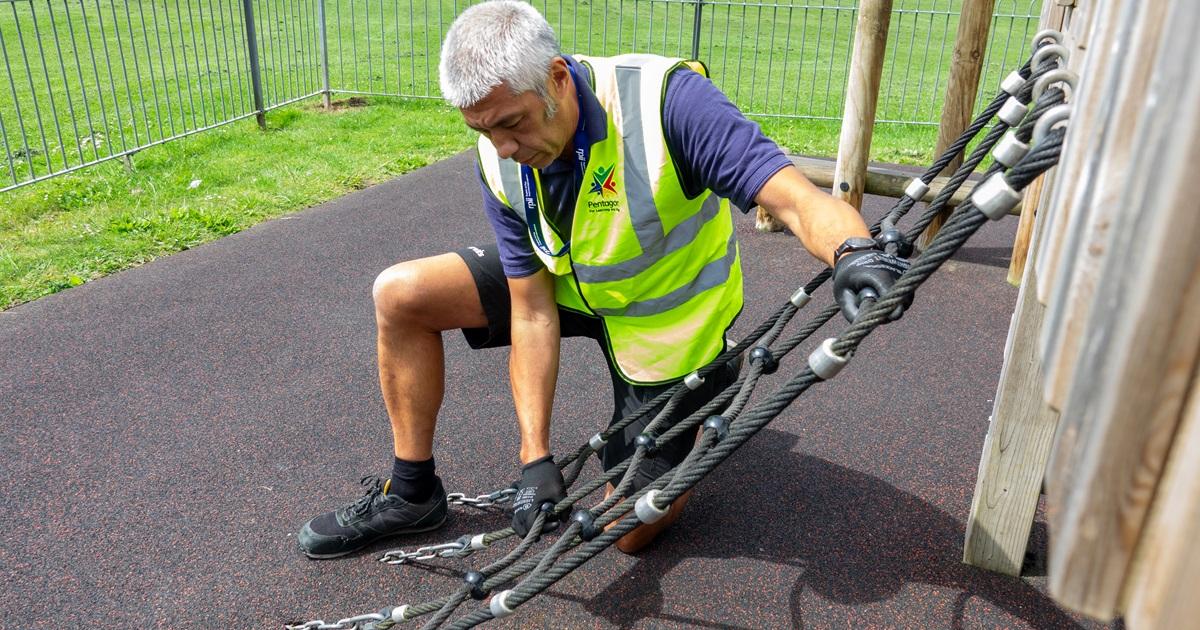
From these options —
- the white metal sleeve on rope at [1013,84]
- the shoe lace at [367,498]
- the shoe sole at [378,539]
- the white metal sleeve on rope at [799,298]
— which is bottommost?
the shoe sole at [378,539]

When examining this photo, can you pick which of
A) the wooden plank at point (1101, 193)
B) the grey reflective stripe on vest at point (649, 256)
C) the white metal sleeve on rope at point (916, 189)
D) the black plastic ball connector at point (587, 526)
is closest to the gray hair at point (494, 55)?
the grey reflective stripe on vest at point (649, 256)

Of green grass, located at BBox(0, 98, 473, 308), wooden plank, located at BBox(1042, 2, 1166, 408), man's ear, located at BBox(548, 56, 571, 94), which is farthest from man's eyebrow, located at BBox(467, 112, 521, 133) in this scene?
green grass, located at BBox(0, 98, 473, 308)

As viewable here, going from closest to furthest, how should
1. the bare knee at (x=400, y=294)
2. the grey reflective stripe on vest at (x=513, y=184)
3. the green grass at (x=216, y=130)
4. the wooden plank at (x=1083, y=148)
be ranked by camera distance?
the wooden plank at (x=1083, y=148) < the grey reflective stripe on vest at (x=513, y=184) < the bare knee at (x=400, y=294) < the green grass at (x=216, y=130)

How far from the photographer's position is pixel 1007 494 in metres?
2.53

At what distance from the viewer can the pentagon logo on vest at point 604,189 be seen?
96.8 inches

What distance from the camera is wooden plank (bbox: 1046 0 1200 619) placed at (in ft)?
1.87

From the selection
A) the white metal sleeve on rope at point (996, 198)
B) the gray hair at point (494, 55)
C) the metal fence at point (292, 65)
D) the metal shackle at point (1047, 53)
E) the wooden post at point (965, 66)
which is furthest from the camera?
the metal fence at point (292, 65)

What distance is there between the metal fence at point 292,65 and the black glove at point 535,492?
4.84 m

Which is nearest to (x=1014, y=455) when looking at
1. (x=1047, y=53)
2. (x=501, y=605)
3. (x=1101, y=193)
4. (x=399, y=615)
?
(x=1047, y=53)

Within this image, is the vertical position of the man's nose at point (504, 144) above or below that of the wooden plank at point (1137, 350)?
below

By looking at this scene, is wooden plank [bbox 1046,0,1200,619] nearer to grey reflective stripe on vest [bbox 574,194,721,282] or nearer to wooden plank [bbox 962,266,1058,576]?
wooden plank [bbox 962,266,1058,576]

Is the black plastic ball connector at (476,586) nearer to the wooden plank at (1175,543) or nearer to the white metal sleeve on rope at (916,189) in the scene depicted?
the white metal sleeve on rope at (916,189)

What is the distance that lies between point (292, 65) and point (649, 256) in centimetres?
912

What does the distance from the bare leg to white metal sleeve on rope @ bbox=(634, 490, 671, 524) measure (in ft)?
3.75
